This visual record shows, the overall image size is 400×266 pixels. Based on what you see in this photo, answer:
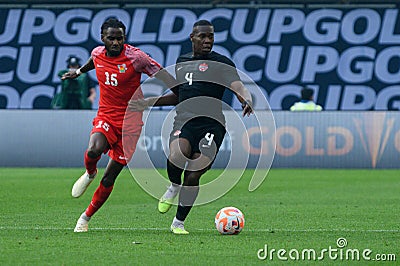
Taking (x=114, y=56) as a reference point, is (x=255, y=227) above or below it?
below

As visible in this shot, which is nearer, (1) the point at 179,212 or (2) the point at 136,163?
(1) the point at 179,212

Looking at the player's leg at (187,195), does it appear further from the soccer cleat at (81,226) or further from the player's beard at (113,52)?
the player's beard at (113,52)

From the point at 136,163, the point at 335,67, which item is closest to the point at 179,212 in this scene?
the point at 136,163

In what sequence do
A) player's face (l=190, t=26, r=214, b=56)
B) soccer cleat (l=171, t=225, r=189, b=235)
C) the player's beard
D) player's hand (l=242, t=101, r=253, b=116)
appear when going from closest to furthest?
player's hand (l=242, t=101, r=253, b=116)
soccer cleat (l=171, t=225, r=189, b=235)
player's face (l=190, t=26, r=214, b=56)
the player's beard

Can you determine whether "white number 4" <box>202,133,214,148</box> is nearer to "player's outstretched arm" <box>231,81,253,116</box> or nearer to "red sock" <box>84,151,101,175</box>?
"player's outstretched arm" <box>231,81,253,116</box>

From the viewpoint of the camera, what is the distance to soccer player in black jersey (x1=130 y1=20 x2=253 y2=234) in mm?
10961

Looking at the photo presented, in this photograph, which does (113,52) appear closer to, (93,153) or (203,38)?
(203,38)

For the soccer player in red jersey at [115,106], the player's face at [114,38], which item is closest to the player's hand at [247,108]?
the soccer player in red jersey at [115,106]

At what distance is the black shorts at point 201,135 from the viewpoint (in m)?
11.0

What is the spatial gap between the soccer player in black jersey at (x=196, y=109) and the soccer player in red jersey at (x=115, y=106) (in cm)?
17

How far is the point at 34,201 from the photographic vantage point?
1554cm

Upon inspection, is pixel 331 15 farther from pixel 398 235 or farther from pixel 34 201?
pixel 398 235

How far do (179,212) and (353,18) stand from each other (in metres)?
20.9

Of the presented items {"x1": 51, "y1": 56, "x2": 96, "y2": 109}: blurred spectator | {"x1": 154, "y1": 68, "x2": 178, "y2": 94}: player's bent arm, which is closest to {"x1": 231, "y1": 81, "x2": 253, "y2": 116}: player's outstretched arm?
{"x1": 154, "y1": 68, "x2": 178, "y2": 94}: player's bent arm
